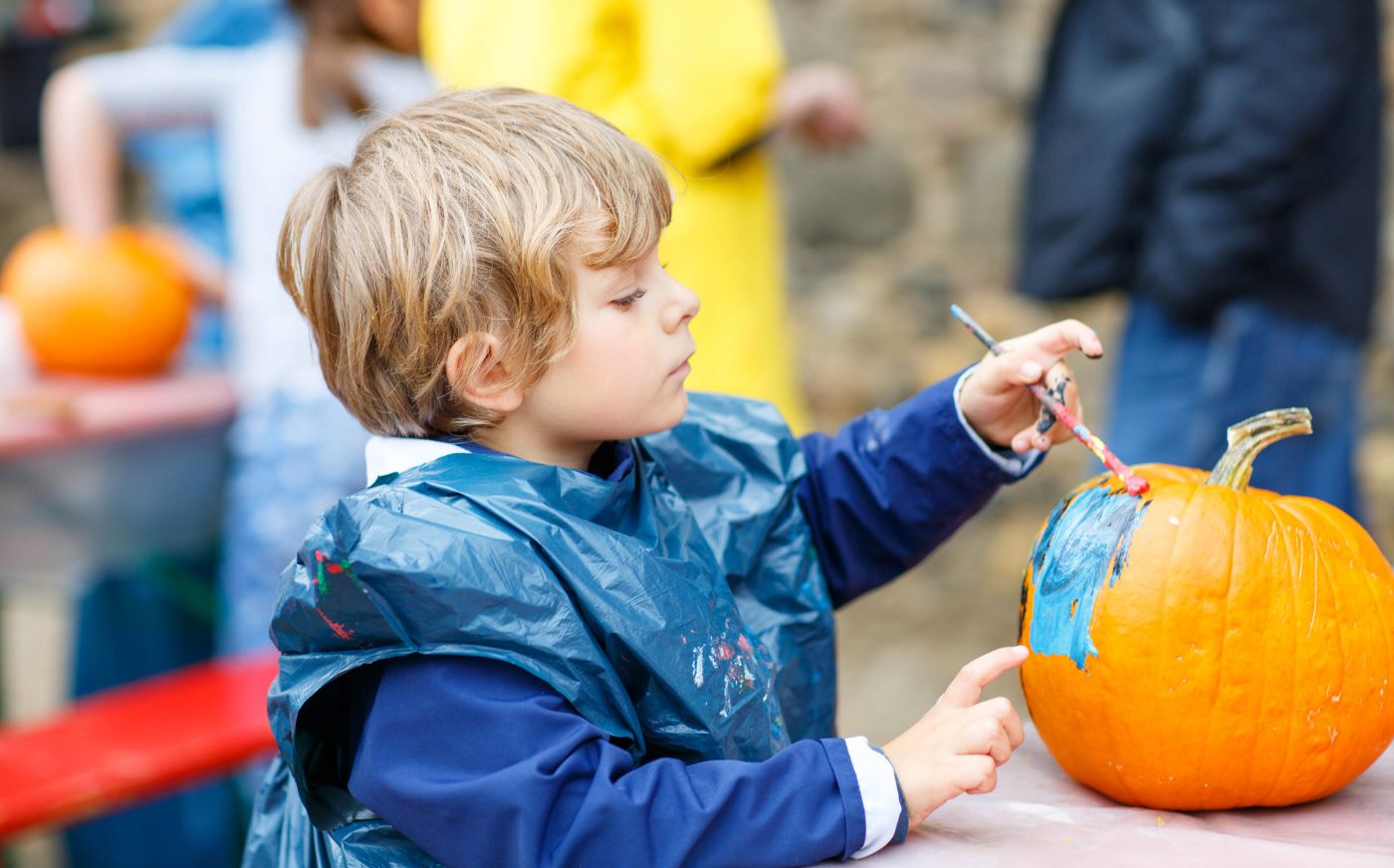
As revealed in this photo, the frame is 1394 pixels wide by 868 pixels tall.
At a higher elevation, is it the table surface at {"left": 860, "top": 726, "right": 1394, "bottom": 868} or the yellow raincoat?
the yellow raincoat

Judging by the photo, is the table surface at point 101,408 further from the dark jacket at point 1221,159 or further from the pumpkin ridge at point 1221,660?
the pumpkin ridge at point 1221,660

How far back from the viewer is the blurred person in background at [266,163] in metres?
3.00

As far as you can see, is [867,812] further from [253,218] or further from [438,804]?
[253,218]

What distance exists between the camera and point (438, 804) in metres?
1.19

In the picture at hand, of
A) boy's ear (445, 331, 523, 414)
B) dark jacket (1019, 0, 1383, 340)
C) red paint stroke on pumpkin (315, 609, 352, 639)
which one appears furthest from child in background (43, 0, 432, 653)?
red paint stroke on pumpkin (315, 609, 352, 639)

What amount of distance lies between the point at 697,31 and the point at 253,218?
1151 mm

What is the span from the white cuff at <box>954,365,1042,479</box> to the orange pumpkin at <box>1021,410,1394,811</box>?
0.97 feet

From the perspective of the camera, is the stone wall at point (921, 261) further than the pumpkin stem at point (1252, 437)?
Yes

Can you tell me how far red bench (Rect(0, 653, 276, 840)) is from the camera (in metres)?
2.54

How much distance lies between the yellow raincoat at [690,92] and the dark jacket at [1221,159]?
2.46 ft

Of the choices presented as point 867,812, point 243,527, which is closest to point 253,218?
point 243,527

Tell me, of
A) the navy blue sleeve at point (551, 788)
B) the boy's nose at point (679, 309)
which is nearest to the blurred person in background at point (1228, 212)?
the boy's nose at point (679, 309)

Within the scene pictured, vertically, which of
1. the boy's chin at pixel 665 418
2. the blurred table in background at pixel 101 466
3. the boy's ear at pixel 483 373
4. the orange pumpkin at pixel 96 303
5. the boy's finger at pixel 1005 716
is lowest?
the blurred table in background at pixel 101 466

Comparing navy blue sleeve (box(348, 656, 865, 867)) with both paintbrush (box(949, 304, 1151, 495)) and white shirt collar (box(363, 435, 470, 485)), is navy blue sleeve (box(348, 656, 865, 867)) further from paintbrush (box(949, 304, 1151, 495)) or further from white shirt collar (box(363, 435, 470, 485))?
paintbrush (box(949, 304, 1151, 495))
